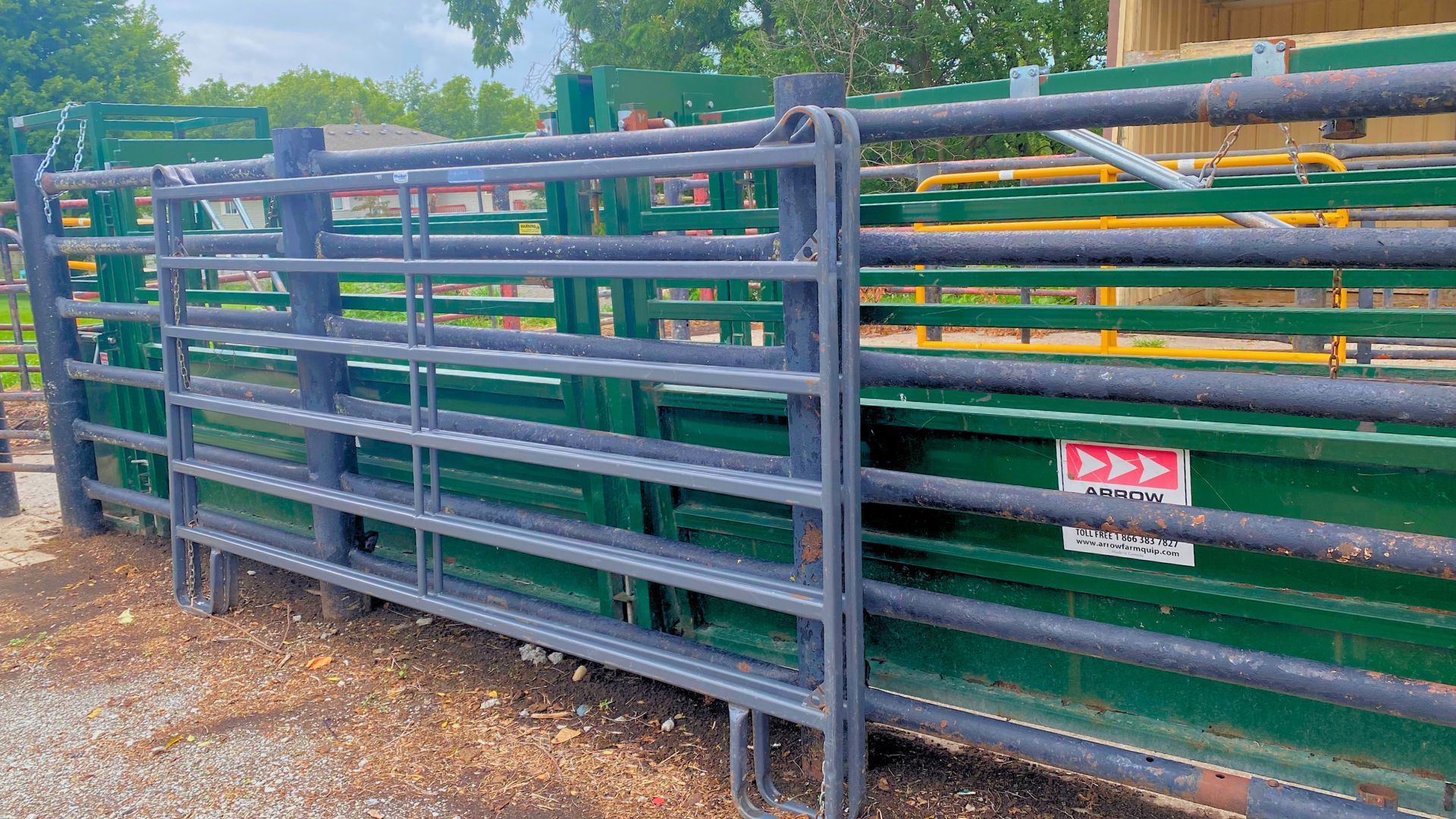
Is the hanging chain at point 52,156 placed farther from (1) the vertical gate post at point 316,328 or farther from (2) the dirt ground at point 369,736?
(2) the dirt ground at point 369,736

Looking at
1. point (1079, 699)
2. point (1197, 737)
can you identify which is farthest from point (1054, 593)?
point (1197, 737)

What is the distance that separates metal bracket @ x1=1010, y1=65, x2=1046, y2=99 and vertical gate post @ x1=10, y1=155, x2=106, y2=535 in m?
4.96

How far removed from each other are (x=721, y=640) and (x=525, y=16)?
39523 mm

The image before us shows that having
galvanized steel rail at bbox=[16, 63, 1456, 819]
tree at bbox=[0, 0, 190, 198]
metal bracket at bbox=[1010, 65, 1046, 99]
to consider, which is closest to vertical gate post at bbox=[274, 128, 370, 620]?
galvanized steel rail at bbox=[16, 63, 1456, 819]

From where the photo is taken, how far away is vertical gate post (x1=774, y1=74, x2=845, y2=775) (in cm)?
281

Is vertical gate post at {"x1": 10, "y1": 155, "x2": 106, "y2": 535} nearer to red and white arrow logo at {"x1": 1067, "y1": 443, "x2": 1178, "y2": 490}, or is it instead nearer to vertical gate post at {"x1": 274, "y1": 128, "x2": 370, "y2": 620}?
vertical gate post at {"x1": 274, "y1": 128, "x2": 370, "y2": 620}

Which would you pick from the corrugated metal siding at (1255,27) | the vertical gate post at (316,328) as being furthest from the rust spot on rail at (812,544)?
the corrugated metal siding at (1255,27)

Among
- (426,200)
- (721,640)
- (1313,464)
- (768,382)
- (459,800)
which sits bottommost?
(459,800)

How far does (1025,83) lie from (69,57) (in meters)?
48.1

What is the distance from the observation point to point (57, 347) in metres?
5.82

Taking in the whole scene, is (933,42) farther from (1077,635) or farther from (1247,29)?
(1077,635)

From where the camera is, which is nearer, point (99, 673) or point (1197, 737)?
point (1197, 737)

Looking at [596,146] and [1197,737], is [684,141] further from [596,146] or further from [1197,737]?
[1197,737]

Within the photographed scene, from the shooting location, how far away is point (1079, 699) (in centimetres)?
302
